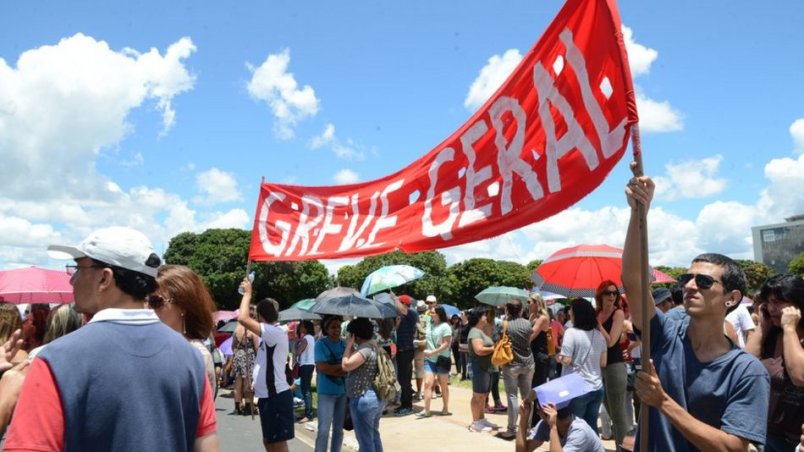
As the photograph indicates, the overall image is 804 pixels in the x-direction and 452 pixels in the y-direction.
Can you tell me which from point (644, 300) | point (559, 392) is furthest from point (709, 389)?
point (559, 392)

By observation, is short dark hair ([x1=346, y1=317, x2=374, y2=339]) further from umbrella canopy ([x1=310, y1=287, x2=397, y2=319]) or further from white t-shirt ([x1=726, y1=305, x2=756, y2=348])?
white t-shirt ([x1=726, y1=305, x2=756, y2=348])

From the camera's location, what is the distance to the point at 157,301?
3451 mm

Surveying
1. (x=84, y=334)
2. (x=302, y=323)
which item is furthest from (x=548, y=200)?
(x=302, y=323)

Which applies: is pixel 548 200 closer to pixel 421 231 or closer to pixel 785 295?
pixel 421 231

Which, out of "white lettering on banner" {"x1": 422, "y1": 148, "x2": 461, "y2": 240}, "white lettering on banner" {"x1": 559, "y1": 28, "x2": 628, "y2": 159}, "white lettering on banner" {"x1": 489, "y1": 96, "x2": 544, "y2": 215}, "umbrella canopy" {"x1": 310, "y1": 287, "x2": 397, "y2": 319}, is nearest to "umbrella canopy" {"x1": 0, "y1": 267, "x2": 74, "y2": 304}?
"umbrella canopy" {"x1": 310, "y1": 287, "x2": 397, "y2": 319}

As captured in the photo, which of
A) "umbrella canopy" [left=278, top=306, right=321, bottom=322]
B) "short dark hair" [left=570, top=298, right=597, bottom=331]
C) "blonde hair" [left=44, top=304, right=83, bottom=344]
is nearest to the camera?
"blonde hair" [left=44, top=304, right=83, bottom=344]

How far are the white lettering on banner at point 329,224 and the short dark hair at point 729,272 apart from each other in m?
2.82

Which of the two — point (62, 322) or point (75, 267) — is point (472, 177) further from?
point (62, 322)

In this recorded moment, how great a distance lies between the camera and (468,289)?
64.8 metres

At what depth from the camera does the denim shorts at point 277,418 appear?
20.8ft

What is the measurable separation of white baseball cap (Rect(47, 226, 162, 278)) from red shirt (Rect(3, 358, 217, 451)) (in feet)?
1.50

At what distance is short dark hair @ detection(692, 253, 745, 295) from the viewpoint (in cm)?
279

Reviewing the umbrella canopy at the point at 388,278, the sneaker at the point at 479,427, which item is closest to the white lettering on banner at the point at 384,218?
the sneaker at the point at 479,427

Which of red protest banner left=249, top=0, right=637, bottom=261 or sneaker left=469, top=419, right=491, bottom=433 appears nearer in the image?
red protest banner left=249, top=0, right=637, bottom=261
